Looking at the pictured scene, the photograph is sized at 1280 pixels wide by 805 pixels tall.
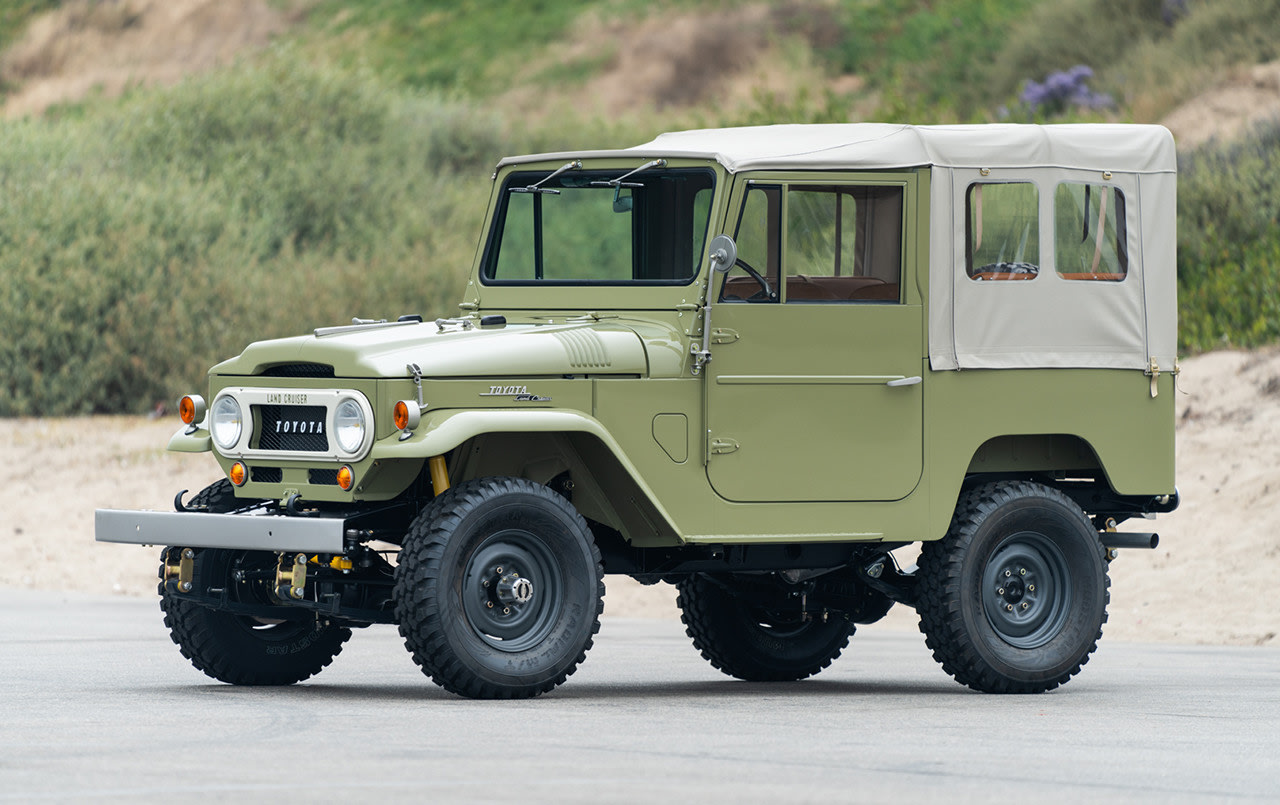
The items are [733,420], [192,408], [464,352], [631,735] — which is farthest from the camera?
[192,408]

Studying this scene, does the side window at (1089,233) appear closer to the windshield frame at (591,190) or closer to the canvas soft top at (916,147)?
the canvas soft top at (916,147)

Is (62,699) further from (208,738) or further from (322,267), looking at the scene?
(322,267)

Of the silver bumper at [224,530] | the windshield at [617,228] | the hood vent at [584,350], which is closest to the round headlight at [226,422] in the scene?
the silver bumper at [224,530]

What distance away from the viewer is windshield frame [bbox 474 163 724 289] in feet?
36.3

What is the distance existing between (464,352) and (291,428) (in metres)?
0.94

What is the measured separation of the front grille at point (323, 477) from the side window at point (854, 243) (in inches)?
103

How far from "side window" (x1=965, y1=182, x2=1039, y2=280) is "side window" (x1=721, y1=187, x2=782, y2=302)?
1.12 meters

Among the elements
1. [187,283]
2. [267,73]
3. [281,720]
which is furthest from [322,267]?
[281,720]

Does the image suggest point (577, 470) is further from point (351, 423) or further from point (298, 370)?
point (298, 370)

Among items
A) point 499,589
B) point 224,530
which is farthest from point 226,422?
point 499,589

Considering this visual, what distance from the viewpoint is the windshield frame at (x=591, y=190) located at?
11070mm

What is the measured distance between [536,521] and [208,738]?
6.70 ft

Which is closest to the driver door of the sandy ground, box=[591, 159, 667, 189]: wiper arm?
box=[591, 159, 667, 189]: wiper arm

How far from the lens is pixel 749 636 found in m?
12.6
